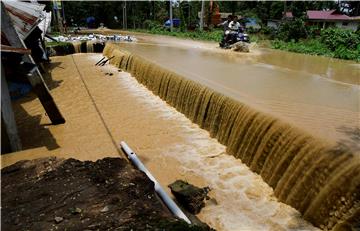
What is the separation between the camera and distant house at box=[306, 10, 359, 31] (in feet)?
115

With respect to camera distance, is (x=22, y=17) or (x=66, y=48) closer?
(x=22, y=17)

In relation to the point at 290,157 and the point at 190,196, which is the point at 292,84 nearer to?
the point at 290,157

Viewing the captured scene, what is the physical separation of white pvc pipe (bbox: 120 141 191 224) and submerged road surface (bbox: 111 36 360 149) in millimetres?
2565

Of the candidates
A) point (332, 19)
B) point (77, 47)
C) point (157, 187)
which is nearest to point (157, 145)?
point (157, 187)

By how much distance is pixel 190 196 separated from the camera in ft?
18.3

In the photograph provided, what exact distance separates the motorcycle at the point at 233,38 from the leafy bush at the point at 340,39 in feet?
14.9

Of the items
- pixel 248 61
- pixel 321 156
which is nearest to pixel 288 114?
pixel 321 156

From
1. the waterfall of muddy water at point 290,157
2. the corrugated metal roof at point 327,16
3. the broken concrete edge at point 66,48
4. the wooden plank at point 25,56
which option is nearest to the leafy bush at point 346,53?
the waterfall of muddy water at point 290,157

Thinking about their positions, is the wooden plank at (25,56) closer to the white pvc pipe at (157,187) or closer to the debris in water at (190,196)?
the white pvc pipe at (157,187)

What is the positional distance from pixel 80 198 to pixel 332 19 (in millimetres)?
37427

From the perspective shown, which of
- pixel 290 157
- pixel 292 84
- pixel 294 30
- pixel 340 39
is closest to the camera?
pixel 290 157

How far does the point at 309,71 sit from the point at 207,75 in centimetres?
419

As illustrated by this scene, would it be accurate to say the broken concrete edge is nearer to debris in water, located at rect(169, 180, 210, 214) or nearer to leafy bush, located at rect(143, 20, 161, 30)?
leafy bush, located at rect(143, 20, 161, 30)

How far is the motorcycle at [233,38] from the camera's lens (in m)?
20.3
